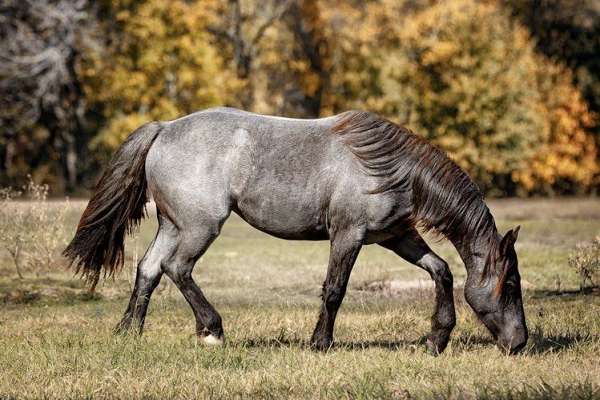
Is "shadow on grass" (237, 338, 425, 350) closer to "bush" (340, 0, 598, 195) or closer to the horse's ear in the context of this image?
the horse's ear

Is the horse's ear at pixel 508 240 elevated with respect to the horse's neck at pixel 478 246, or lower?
elevated

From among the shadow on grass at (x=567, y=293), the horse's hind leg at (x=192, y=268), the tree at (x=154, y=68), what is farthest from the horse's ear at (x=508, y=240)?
the tree at (x=154, y=68)

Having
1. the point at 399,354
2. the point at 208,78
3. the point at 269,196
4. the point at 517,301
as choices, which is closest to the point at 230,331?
the point at 269,196

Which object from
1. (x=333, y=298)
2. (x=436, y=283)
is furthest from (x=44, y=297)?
(x=436, y=283)

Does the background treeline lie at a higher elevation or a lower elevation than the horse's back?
lower

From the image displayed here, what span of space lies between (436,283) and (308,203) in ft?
4.05

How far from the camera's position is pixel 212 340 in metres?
7.81

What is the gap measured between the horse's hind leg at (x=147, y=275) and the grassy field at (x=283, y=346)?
0.74 ft

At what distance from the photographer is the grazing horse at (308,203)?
24.8ft

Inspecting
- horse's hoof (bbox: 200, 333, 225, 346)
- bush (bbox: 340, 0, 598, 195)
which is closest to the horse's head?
horse's hoof (bbox: 200, 333, 225, 346)

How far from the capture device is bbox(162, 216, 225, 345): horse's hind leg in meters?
7.88

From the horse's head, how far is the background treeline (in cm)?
2730

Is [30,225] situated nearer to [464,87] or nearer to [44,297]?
[44,297]

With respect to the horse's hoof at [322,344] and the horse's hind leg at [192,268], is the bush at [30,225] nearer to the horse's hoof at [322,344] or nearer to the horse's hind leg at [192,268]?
the horse's hind leg at [192,268]
